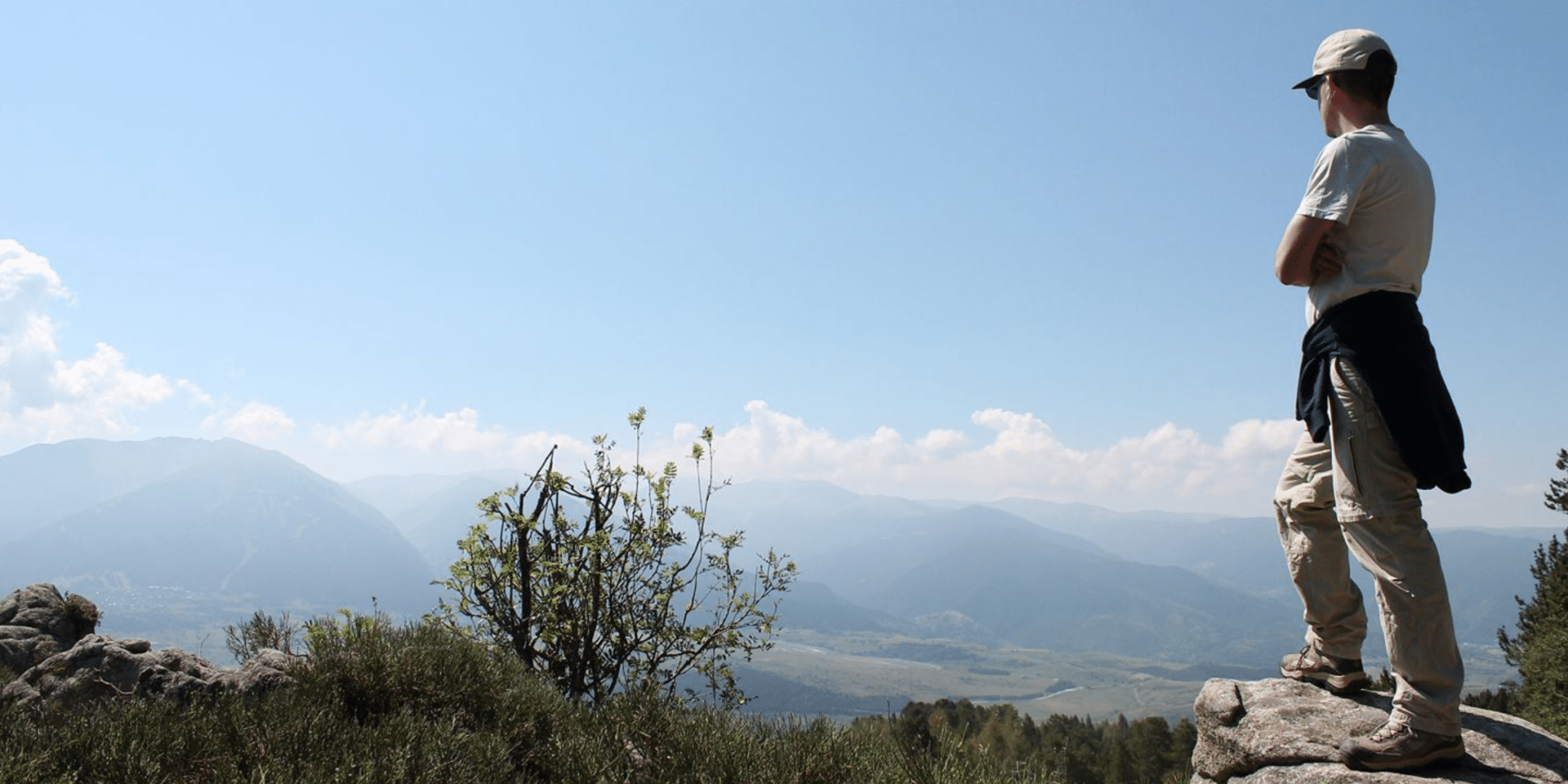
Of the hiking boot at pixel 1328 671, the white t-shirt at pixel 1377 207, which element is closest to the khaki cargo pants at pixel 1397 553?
the white t-shirt at pixel 1377 207

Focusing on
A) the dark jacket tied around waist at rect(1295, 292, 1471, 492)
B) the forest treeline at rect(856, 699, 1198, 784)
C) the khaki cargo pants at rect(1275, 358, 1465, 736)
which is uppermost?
the dark jacket tied around waist at rect(1295, 292, 1471, 492)

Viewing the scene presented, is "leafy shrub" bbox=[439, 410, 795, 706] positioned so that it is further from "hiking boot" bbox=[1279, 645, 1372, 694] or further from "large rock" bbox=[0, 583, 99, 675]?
"hiking boot" bbox=[1279, 645, 1372, 694]

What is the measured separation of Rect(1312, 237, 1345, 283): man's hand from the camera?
379 cm

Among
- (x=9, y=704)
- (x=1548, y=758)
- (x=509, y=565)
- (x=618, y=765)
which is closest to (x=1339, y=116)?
(x=1548, y=758)

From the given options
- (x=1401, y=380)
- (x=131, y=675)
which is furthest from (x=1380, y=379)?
(x=131, y=675)

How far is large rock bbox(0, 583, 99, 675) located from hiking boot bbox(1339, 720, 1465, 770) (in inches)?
331

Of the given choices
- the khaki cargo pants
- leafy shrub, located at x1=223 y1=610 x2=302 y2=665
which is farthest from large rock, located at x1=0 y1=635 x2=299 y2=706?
the khaki cargo pants

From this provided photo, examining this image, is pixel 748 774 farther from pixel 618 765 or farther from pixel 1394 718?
pixel 1394 718

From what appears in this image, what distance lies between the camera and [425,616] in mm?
6285

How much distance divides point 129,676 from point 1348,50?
7.84 meters

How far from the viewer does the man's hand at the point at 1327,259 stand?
379 cm

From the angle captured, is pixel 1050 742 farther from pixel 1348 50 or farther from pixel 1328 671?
pixel 1348 50

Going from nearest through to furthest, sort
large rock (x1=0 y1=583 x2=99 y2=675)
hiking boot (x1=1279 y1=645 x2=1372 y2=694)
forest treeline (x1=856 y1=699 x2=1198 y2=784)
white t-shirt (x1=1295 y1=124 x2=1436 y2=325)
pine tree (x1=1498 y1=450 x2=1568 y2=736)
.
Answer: forest treeline (x1=856 y1=699 x2=1198 y2=784) → white t-shirt (x1=1295 y1=124 x2=1436 y2=325) → hiking boot (x1=1279 y1=645 x2=1372 y2=694) → large rock (x1=0 y1=583 x2=99 y2=675) → pine tree (x1=1498 y1=450 x2=1568 y2=736)

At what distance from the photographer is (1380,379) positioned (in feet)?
11.6
